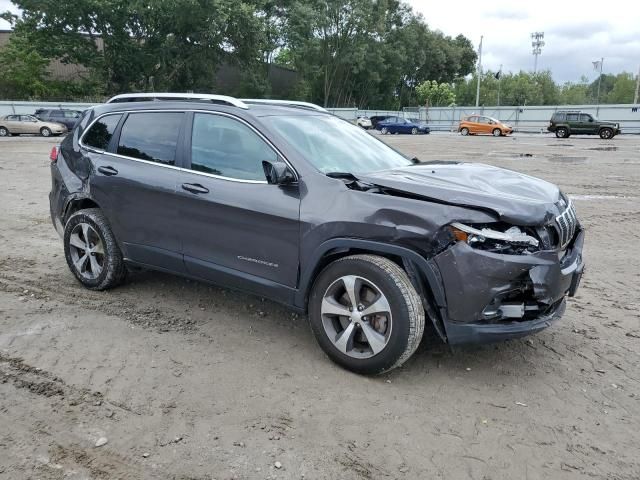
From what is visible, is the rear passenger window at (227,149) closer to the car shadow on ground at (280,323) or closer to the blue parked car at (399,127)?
the car shadow on ground at (280,323)

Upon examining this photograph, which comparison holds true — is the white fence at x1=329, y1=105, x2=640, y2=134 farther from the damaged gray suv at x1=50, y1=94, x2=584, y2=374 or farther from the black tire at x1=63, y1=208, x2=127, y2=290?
the damaged gray suv at x1=50, y1=94, x2=584, y2=374

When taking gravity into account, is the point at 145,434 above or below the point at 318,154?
below

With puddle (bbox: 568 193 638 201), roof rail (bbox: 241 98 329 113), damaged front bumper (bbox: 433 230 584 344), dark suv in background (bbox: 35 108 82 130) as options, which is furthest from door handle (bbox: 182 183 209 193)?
dark suv in background (bbox: 35 108 82 130)

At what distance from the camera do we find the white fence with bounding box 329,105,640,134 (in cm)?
4075

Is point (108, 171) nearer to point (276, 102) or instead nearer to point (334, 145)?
point (276, 102)

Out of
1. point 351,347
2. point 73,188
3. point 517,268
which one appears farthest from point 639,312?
point 73,188

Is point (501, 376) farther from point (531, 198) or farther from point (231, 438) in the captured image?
point (231, 438)

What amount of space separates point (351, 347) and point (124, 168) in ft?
8.38

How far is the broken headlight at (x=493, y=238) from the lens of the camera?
3141mm

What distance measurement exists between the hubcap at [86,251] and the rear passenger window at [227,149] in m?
1.40

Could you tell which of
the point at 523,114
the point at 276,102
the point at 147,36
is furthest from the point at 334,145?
the point at 523,114

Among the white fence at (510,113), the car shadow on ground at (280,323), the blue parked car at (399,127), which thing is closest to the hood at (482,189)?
the car shadow on ground at (280,323)

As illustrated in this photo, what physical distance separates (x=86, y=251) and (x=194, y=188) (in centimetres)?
156

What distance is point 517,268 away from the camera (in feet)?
10.2
